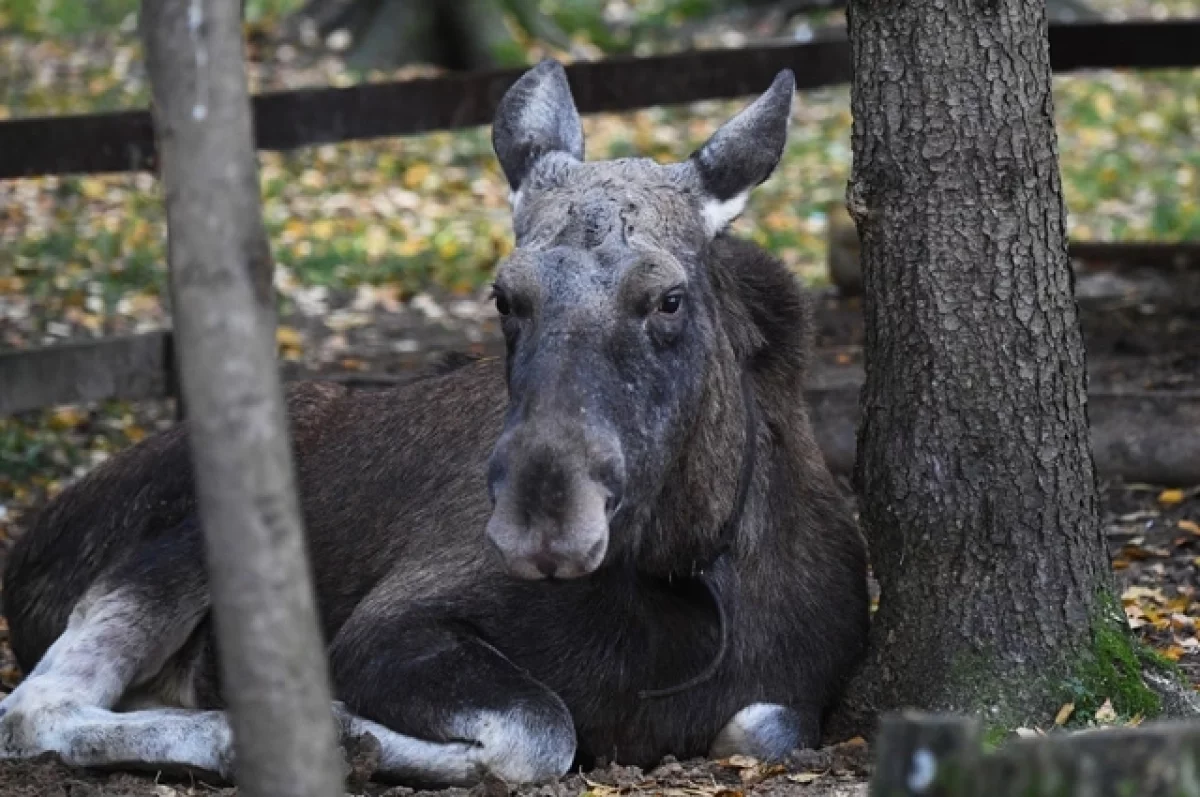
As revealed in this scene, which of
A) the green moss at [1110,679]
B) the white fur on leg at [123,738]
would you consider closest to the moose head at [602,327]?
the green moss at [1110,679]

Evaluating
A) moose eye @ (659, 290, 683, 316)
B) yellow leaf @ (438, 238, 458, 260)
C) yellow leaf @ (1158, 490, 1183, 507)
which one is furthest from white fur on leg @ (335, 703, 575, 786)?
yellow leaf @ (438, 238, 458, 260)

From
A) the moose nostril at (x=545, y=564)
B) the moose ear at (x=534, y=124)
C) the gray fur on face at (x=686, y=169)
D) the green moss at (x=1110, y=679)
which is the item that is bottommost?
the green moss at (x=1110, y=679)

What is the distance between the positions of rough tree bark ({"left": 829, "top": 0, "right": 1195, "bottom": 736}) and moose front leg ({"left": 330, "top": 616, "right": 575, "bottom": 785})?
3.77 ft

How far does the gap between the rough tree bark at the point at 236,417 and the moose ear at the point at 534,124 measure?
2.69 metres

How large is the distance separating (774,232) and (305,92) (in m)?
5.31

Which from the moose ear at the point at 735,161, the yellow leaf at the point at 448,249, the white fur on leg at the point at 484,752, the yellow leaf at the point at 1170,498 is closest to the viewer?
the white fur on leg at the point at 484,752

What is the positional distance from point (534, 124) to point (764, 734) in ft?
6.66

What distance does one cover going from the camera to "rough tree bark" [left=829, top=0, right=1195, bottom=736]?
543 centimetres

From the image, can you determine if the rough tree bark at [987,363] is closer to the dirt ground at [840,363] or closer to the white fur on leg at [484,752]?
the dirt ground at [840,363]

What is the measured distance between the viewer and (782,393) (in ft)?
20.4

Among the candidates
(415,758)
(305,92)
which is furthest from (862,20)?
(305,92)

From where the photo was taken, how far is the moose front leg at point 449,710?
5504 mm

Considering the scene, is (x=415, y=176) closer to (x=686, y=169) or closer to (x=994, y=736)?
(x=686, y=169)

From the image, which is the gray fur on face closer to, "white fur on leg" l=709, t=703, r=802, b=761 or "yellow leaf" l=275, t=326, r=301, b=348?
"white fur on leg" l=709, t=703, r=802, b=761
